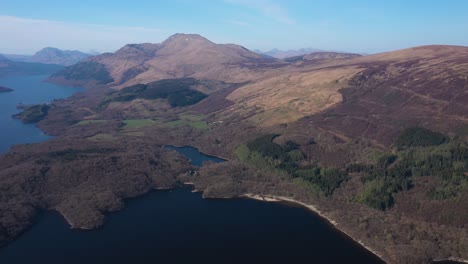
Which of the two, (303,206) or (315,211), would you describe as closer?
(315,211)

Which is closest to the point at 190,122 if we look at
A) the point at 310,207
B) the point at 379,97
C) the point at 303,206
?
the point at 379,97

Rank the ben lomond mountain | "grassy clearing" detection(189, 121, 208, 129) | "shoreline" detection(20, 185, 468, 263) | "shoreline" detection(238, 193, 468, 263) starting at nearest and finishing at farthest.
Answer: "shoreline" detection(238, 193, 468, 263), "shoreline" detection(20, 185, 468, 263), the ben lomond mountain, "grassy clearing" detection(189, 121, 208, 129)

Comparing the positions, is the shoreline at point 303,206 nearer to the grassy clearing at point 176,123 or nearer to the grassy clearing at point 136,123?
the grassy clearing at point 176,123

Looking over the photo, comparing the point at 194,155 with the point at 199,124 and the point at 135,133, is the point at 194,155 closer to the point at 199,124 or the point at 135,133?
the point at 199,124

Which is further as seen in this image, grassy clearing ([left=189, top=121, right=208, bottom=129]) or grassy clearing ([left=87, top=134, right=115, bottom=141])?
grassy clearing ([left=189, top=121, right=208, bottom=129])

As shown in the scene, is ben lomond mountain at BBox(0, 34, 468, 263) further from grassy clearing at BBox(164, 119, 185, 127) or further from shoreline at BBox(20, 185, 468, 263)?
grassy clearing at BBox(164, 119, 185, 127)

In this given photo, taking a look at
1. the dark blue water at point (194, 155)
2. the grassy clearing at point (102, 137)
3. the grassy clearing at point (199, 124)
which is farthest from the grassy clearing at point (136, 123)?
the dark blue water at point (194, 155)

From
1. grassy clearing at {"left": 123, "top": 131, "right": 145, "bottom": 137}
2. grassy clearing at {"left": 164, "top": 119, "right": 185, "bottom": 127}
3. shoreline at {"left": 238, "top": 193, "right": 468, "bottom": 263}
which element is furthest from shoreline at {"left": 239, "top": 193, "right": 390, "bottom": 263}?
grassy clearing at {"left": 164, "top": 119, "right": 185, "bottom": 127}

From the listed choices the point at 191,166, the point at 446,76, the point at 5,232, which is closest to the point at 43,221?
the point at 5,232
